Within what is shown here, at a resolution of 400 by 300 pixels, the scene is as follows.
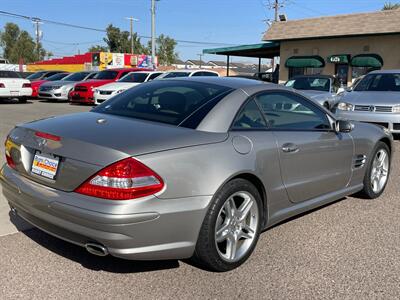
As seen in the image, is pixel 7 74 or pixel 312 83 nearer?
pixel 312 83

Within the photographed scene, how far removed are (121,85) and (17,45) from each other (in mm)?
84657

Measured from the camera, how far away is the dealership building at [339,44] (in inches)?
893

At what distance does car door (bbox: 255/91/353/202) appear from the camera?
12.9ft

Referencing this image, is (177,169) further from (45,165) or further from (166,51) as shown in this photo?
(166,51)

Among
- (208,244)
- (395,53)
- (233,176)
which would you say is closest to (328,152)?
(233,176)

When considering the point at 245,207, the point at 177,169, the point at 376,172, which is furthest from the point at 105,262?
the point at 376,172

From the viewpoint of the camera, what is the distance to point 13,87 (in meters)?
17.5

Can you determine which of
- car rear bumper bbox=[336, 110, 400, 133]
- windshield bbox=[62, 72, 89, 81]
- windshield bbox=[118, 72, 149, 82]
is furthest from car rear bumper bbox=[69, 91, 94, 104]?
car rear bumper bbox=[336, 110, 400, 133]

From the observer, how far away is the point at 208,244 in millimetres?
3205

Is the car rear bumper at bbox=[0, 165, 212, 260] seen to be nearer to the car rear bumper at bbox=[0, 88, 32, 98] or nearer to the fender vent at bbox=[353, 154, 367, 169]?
the fender vent at bbox=[353, 154, 367, 169]

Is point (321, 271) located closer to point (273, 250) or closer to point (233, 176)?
point (273, 250)

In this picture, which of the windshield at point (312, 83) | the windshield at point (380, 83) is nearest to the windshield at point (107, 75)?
the windshield at point (312, 83)

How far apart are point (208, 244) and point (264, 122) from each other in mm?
1238

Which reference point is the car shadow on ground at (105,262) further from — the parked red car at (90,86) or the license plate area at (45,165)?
the parked red car at (90,86)
